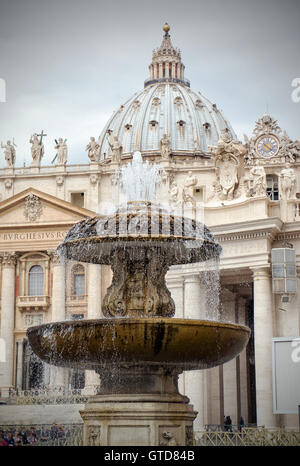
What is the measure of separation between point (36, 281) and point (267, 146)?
1669 cm

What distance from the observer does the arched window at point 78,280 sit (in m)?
50.8

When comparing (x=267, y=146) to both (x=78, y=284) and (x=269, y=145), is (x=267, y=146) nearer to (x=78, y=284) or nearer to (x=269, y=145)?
(x=269, y=145)

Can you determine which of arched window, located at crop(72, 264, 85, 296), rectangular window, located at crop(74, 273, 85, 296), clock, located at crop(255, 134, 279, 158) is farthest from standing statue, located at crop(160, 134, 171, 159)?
rectangular window, located at crop(74, 273, 85, 296)

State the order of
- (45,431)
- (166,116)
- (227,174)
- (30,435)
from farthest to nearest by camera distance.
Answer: (166,116), (227,174), (45,431), (30,435)

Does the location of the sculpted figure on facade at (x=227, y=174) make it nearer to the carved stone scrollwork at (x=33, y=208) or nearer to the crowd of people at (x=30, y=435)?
the crowd of people at (x=30, y=435)

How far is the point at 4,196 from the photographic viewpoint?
179ft

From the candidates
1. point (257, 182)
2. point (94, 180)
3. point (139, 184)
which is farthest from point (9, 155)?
point (139, 184)

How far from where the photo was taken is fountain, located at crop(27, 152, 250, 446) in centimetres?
1402

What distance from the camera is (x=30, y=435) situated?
28.4 metres

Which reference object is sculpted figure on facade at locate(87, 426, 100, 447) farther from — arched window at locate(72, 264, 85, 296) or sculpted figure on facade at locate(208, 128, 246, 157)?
arched window at locate(72, 264, 85, 296)

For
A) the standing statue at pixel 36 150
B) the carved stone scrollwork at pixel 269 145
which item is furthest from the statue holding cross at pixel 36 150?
the carved stone scrollwork at pixel 269 145

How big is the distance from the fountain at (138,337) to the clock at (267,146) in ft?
115

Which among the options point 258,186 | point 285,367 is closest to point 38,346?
point 285,367

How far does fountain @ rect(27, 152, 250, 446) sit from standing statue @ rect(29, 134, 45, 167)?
3945 centimetres
